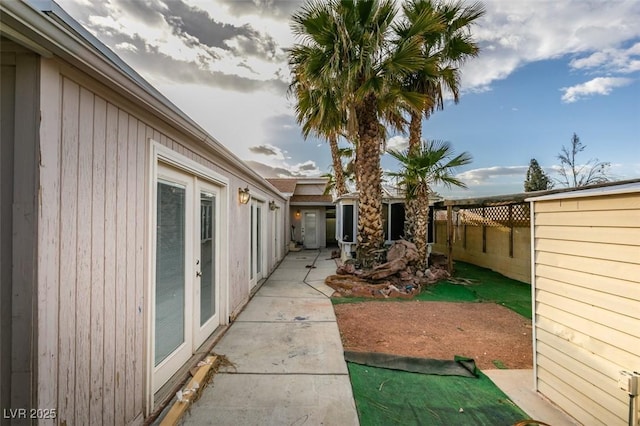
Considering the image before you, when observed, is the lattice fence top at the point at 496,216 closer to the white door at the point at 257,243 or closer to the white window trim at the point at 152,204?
the white door at the point at 257,243

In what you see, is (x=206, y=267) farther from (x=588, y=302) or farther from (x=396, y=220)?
(x=396, y=220)

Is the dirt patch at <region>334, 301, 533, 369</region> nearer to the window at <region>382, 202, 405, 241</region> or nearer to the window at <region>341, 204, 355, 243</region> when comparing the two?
the window at <region>341, 204, 355, 243</region>

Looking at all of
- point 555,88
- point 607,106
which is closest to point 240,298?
point 555,88

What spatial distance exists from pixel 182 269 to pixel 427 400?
3037mm

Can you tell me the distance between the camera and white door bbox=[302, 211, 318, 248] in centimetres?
1571

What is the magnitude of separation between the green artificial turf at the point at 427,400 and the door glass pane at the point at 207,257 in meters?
2.23

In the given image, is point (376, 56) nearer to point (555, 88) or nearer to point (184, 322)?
point (184, 322)

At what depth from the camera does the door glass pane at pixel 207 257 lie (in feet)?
12.1

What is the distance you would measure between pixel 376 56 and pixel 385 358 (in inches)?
258

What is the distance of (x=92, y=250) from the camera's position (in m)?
1.68

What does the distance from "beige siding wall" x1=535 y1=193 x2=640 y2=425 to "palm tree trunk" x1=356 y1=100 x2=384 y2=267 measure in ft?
15.8

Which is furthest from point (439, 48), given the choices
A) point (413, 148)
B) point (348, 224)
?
point (348, 224)

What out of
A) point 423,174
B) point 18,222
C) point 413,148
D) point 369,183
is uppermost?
point 413,148

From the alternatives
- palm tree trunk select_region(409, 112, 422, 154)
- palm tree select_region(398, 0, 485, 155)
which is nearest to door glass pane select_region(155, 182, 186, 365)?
palm tree select_region(398, 0, 485, 155)
